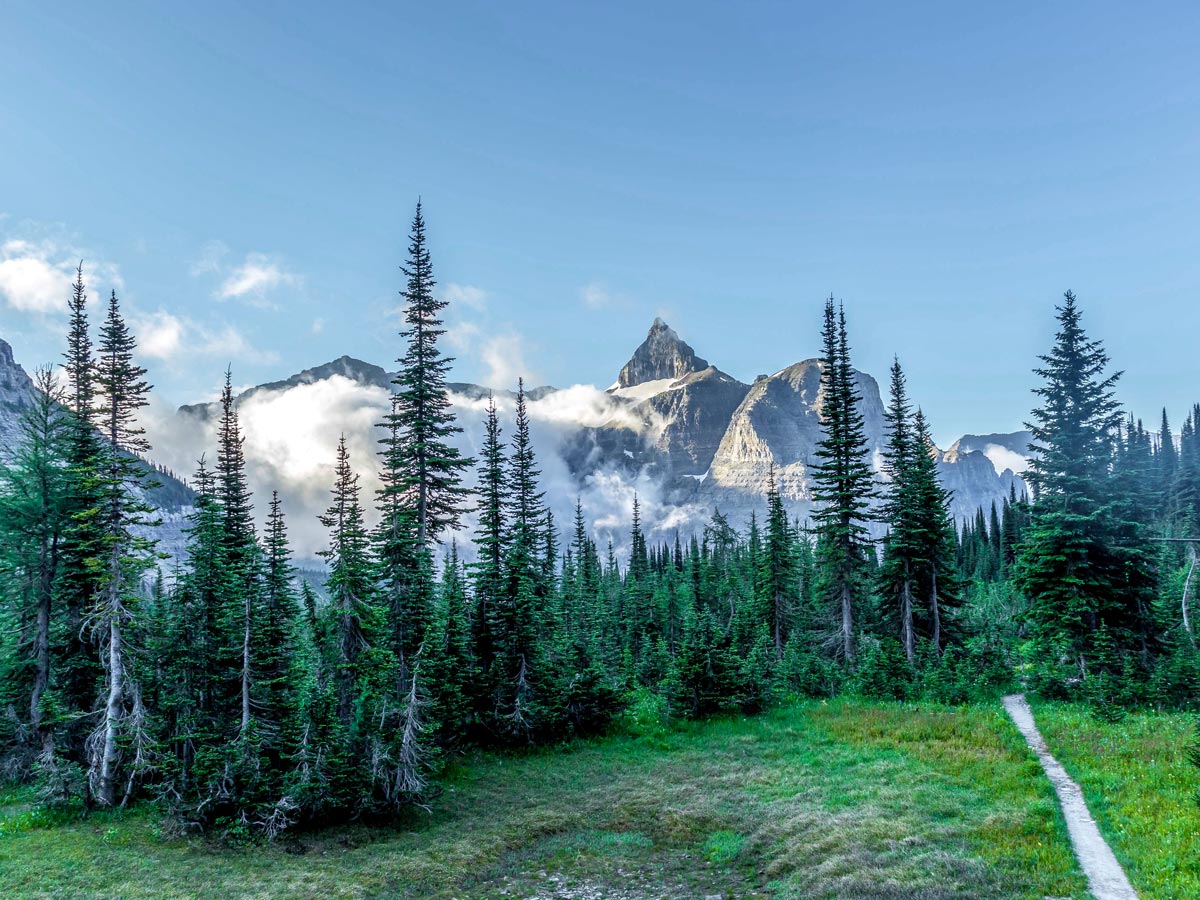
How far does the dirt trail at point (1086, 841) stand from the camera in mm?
12242

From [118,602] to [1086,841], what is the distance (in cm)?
3076

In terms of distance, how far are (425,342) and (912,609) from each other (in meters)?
31.7

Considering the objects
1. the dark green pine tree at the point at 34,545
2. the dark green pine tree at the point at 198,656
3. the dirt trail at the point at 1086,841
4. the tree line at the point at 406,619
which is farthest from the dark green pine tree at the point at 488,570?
the dirt trail at the point at 1086,841

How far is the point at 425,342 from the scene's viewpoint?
1248 inches

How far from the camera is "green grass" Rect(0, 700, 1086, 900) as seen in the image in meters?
14.7

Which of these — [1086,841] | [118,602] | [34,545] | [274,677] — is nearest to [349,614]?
[274,677]

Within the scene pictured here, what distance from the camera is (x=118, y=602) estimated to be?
24344 millimetres

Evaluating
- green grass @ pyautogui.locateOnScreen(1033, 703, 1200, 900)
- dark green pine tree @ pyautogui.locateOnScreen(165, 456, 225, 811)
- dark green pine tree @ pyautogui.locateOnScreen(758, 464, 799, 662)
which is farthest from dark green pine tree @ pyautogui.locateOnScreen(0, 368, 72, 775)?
dark green pine tree @ pyautogui.locateOnScreen(758, 464, 799, 662)

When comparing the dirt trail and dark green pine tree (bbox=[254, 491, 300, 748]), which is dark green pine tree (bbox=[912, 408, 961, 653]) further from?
dark green pine tree (bbox=[254, 491, 300, 748])

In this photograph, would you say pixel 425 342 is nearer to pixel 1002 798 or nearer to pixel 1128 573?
pixel 1002 798

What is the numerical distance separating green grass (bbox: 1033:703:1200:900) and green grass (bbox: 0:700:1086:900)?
115 centimetres

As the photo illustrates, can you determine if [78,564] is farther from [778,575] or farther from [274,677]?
[778,575]

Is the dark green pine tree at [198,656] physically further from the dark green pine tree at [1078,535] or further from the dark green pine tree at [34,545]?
the dark green pine tree at [1078,535]

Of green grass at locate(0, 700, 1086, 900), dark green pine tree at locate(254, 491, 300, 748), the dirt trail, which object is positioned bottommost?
green grass at locate(0, 700, 1086, 900)
